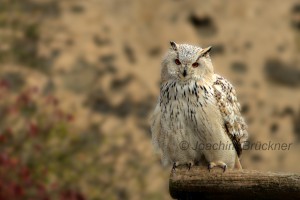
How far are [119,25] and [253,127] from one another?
5.96ft

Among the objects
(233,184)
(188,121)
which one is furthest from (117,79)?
(233,184)

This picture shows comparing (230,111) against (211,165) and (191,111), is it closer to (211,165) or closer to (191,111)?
(191,111)

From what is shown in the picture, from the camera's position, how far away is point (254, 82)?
32.4 ft

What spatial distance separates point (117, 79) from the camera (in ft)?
31.8

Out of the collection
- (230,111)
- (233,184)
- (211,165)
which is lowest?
(233,184)

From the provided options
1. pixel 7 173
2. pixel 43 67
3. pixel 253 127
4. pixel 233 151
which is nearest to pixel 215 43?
pixel 253 127

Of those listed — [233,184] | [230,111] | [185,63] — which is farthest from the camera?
[230,111]

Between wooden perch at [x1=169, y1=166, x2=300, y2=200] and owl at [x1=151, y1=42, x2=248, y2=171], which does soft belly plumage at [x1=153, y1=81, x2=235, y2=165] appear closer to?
owl at [x1=151, y1=42, x2=248, y2=171]

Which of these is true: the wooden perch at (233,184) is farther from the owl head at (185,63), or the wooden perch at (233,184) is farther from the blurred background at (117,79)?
the blurred background at (117,79)

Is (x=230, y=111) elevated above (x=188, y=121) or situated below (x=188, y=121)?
above

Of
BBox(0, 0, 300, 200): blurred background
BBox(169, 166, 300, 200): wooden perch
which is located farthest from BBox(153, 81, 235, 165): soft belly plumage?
BBox(0, 0, 300, 200): blurred background

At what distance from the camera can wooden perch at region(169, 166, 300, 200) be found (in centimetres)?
360

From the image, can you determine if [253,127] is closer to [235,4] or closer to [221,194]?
[235,4]

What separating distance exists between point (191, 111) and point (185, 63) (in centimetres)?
27
